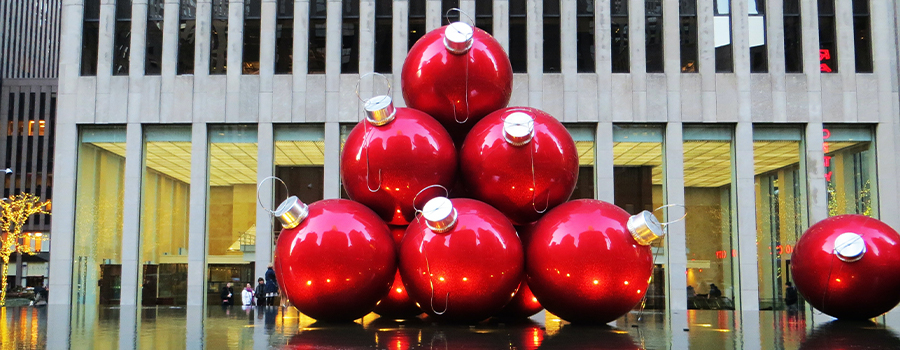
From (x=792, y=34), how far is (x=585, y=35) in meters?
6.28

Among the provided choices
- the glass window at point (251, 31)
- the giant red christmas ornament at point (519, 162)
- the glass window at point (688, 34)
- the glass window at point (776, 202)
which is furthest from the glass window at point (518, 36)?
the giant red christmas ornament at point (519, 162)

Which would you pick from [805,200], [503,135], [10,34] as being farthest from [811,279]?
[10,34]

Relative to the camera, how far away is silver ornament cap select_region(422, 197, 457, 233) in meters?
7.16

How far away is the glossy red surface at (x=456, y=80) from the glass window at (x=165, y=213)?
16923mm

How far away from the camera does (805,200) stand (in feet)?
76.5

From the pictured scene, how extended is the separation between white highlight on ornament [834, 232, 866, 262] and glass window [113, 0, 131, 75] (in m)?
21.1

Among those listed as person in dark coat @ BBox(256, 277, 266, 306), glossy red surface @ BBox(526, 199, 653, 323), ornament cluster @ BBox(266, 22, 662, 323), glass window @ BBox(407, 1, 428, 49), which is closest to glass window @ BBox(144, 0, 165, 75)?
glass window @ BBox(407, 1, 428, 49)

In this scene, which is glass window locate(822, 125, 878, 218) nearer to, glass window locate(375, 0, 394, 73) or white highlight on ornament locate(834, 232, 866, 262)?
glass window locate(375, 0, 394, 73)

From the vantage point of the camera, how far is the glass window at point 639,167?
76.5ft

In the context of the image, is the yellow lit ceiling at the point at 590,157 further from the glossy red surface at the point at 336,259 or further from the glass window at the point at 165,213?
the glossy red surface at the point at 336,259

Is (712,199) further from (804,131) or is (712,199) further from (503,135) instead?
(503,135)

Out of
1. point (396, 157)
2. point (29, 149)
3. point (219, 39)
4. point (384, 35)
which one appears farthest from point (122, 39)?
point (29, 149)

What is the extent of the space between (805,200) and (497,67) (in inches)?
705

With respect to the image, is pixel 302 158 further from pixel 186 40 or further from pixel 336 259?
pixel 336 259
